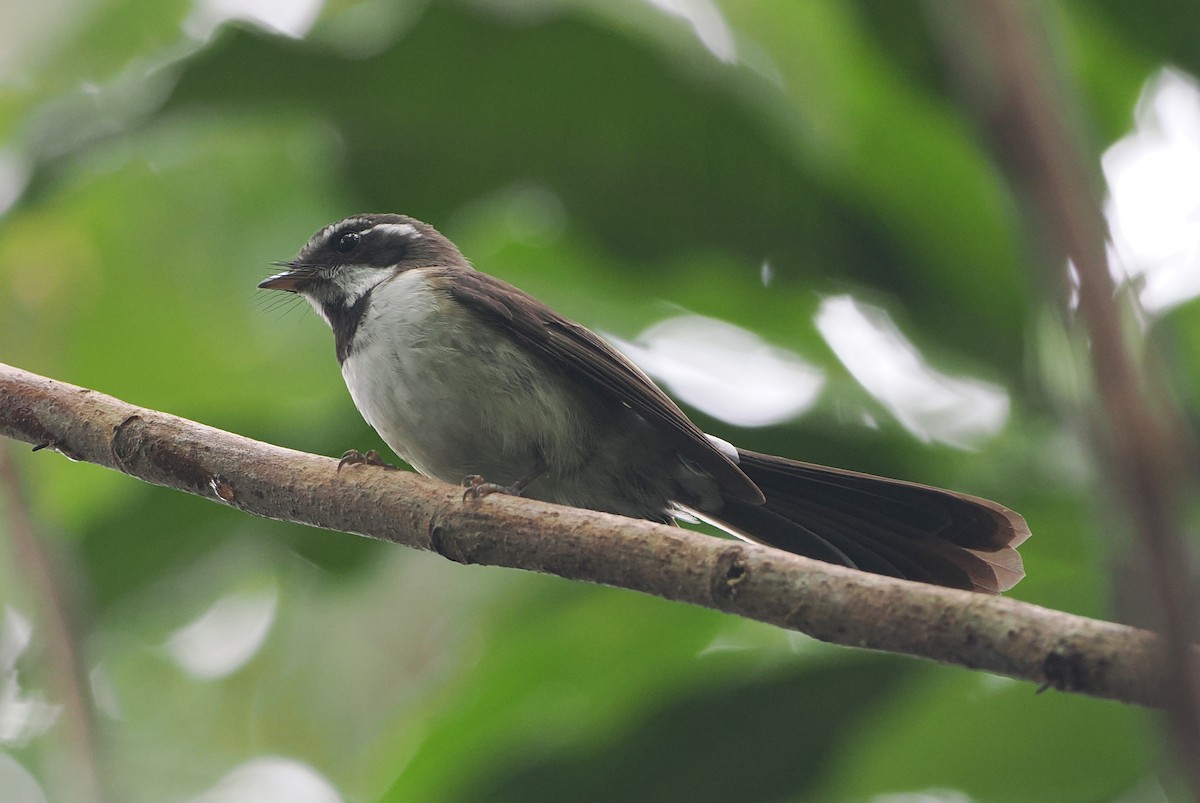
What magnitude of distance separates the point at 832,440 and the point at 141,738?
4.67 metres

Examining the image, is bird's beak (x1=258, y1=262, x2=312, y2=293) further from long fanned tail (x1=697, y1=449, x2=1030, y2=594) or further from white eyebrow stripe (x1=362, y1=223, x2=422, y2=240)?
long fanned tail (x1=697, y1=449, x2=1030, y2=594)

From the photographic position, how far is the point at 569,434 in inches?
153

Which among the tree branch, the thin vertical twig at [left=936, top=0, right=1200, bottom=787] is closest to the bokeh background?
the tree branch

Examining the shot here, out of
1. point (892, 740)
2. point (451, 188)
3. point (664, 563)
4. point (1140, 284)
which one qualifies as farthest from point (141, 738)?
point (1140, 284)

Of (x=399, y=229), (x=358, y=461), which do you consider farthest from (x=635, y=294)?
(x=358, y=461)

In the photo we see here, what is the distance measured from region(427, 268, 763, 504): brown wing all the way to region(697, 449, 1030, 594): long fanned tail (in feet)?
0.58

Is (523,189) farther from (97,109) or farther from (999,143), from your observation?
(999,143)

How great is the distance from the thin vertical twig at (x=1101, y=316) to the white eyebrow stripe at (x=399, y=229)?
4257 mm

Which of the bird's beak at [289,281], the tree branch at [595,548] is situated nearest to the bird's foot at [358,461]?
the tree branch at [595,548]

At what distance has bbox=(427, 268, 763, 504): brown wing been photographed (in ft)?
11.9

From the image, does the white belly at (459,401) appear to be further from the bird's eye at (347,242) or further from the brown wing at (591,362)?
the bird's eye at (347,242)

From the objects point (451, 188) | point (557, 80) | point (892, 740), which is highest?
point (557, 80)

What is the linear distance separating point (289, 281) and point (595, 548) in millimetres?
2632

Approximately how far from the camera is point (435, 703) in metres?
4.82
